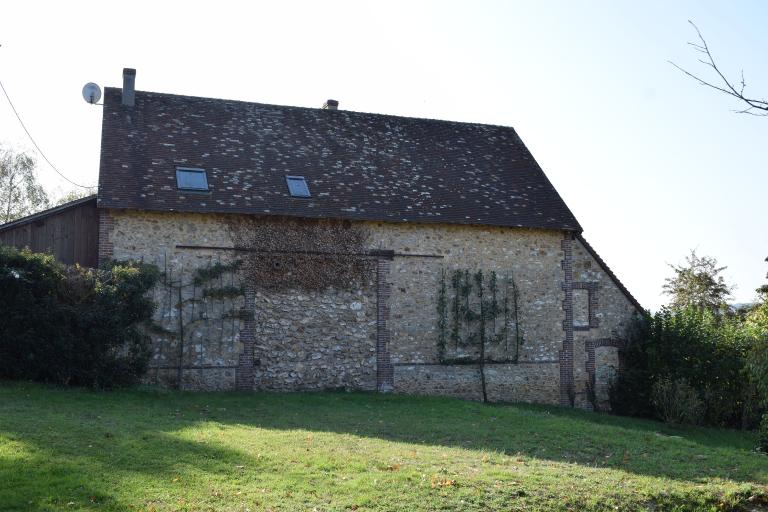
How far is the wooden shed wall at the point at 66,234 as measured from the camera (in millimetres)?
18016

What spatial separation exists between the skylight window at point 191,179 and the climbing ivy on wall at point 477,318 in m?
6.48

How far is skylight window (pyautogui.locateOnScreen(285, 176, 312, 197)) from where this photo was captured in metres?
20.1

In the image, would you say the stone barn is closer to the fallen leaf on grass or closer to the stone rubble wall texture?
the stone rubble wall texture

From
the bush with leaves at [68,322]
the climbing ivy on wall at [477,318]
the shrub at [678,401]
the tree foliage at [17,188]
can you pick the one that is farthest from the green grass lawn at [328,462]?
the tree foliage at [17,188]

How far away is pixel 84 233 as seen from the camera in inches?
725

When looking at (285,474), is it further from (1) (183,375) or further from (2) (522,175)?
(2) (522,175)

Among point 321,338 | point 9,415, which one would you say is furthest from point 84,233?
point 9,415

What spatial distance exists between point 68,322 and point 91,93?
322 inches

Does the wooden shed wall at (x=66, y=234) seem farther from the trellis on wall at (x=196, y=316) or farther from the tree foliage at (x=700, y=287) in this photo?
the tree foliage at (x=700, y=287)

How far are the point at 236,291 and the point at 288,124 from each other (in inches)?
243

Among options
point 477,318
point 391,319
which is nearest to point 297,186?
point 391,319

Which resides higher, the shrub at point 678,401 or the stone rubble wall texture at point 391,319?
the stone rubble wall texture at point 391,319

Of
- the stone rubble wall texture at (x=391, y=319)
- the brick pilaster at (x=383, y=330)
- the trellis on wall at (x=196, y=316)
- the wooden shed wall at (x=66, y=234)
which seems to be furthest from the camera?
the brick pilaster at (x=383, y=330)

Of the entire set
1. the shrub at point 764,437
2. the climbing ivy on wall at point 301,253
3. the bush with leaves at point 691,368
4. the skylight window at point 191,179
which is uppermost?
the skylight window at point 191,179
